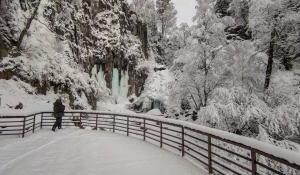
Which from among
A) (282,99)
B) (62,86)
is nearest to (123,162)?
(282,99)

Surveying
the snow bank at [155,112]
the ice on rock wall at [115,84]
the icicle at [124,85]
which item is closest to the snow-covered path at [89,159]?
the snow bank at [155,112]

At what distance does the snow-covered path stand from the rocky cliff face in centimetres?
1130

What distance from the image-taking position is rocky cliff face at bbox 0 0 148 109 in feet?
55.3

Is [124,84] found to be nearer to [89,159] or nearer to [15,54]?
[15,54]

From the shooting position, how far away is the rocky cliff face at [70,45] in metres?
16.8

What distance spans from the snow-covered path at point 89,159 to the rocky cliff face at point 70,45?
37.1ft

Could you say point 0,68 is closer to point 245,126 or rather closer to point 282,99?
point 245,126

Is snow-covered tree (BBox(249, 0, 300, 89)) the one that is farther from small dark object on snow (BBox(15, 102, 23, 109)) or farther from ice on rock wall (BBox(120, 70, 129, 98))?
ice on rock wall (BBox(120, 70, 129, 98))

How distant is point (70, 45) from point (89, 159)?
815 inches

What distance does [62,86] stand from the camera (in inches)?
771

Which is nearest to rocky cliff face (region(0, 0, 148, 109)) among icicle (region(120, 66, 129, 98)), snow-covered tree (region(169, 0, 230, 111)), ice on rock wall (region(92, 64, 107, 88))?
ice on rock wall (region(92, 64, 107, 88))

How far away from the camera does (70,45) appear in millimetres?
23875

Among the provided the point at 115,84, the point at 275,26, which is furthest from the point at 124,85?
the point at 275,26

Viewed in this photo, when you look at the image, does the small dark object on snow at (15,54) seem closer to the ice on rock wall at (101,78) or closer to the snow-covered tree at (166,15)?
the ice on rock wall at (101,78)
